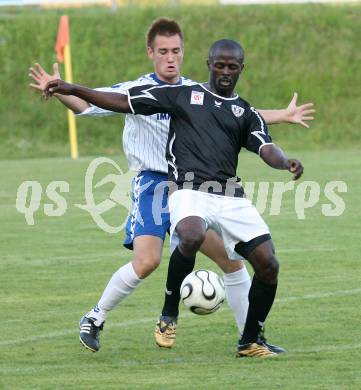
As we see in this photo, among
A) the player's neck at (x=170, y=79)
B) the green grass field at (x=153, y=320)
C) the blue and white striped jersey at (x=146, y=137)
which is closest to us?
the green grass field at (x=153, y=320)

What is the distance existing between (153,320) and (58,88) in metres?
2.12

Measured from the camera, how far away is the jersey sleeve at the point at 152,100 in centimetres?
767

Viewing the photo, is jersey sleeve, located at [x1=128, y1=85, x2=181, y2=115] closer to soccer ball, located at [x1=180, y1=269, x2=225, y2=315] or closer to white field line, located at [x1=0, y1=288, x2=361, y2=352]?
soccer ball, located at [x1=180, y1=269, x2=225, y2=315]

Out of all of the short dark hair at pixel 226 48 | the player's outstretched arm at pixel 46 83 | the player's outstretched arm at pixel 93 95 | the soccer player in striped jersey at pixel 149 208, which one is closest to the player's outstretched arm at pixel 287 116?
the soccer player in striped jersey at pixel 149 208

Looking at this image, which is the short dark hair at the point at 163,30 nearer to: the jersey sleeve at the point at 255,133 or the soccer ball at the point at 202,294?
the jersey sleeve at the point at 255,133

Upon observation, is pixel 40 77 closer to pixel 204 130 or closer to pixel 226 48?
pixel 204 130

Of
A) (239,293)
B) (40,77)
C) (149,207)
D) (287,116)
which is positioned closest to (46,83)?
(40,77)

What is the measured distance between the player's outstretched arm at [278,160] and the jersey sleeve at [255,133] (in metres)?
0.08

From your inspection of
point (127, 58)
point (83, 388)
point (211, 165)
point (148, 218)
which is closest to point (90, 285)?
point (148, 218)

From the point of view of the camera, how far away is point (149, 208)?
8.04 meters

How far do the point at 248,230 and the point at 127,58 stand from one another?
2937cm

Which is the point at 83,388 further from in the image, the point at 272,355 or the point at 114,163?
the point at 114,163

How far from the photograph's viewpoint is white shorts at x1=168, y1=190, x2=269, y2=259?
7.31 meters

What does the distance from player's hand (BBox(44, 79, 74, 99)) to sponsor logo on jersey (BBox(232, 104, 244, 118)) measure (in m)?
1.02
